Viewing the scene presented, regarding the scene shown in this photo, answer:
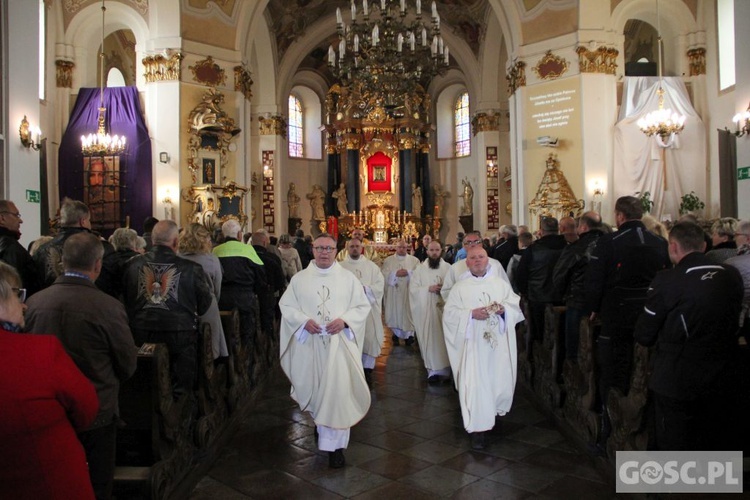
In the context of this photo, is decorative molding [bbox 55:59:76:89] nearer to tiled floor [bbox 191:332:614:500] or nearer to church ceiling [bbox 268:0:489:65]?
church ceiling [bbox 268:0:489:65]

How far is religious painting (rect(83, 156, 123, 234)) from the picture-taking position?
1562 cm

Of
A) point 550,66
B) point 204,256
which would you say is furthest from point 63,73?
point 204,256

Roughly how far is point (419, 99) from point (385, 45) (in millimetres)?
13489

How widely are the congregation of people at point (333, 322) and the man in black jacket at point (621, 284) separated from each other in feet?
0.04

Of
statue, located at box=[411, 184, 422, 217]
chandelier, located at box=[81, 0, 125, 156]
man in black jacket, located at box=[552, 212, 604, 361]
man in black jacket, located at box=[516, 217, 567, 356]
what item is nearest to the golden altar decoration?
man in black jacket, located at box=[516, 217, 567, 356]

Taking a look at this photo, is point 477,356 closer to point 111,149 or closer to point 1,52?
point 1,52

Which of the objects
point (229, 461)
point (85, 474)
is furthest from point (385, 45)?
point (85, 474)

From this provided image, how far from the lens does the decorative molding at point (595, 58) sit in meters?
15.5

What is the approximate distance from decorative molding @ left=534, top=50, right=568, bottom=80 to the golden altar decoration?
2.11 meters

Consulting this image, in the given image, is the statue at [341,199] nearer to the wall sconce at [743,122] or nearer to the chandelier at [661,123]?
the chandelier at [661,123]

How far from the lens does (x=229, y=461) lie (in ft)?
17.0

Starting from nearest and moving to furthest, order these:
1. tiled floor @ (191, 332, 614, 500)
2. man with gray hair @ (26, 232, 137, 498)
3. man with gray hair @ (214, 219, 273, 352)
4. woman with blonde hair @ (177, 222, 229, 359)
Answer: man with gray hair @ (26, 232, 137, 498) < tiled floor @ (191, 332, 614, 500) < woman with blonde hair @ (177, 222, 229, 359) < man with gray hair @ (214, 219, 273, 352)

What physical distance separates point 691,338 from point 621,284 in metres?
1.35

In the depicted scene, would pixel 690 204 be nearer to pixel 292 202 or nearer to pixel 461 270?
pixel 461 270
